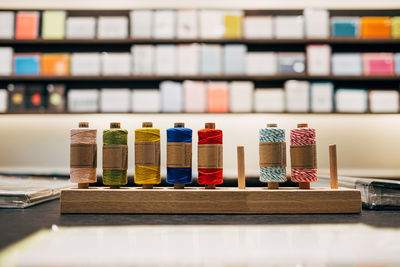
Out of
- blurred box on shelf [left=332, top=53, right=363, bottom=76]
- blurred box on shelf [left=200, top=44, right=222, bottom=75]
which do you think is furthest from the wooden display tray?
blurred box on shelf [left=332, top=53, right=363, bottom=76]

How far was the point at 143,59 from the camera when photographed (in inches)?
121

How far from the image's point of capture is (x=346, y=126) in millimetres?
3332

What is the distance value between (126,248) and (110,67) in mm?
2785

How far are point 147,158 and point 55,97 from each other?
259 centimetres

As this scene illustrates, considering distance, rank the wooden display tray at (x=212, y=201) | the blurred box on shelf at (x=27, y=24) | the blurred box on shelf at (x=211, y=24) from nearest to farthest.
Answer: the wooden display tray at (x=212, y=201) < the blurred box on shelf at (x=211, y=24) < the blurred box on shelf at (x=27, y=24)

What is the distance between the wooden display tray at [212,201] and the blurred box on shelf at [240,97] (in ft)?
7.11

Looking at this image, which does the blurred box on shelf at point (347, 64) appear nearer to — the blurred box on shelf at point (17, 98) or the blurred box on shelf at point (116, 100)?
the blurred box on shelf at point (116, 100)

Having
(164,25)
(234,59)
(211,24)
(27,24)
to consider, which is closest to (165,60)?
(164,25)

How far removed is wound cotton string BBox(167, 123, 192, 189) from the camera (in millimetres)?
984

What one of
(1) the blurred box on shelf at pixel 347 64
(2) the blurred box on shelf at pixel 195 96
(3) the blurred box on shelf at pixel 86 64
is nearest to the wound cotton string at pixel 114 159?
(2) the blurred box on shelf at pixel 195 96

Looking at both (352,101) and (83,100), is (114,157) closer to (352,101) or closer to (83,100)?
(83,100)

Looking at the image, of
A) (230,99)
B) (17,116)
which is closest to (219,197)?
(230,99)

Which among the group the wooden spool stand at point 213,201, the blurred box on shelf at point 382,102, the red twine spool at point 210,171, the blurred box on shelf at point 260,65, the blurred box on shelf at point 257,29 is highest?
the blurred box on shelf at point 257,29

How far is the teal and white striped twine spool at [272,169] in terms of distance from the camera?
0.99 meters
